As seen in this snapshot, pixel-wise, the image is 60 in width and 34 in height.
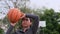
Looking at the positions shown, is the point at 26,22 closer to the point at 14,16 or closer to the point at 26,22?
the point at 26,22

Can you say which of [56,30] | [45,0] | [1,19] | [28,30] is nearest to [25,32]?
[28,30]

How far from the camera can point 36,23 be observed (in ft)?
11.2

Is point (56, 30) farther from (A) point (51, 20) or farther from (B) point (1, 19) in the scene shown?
(B) point (1, 19)

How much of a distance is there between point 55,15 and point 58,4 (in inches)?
346

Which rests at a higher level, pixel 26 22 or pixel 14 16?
pixel 14 16

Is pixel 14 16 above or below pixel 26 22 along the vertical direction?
above

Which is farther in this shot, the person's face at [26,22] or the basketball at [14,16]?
the person's face at [26,22]

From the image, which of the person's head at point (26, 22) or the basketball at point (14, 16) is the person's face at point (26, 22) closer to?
the person's head at point (26, 22)

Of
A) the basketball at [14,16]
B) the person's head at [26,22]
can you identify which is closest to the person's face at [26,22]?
the person's head at [26,22]

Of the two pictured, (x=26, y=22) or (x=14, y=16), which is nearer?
(x=14, y=16)

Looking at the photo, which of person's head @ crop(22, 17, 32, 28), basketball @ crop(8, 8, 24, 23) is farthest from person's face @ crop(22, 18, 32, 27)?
basketball @ crop(8, 8, 24, 23)

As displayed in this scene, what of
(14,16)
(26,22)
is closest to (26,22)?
(26,22)

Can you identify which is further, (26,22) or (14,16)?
(26,22)

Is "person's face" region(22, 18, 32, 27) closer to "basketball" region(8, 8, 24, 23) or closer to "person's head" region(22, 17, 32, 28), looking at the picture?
"person's head" region(22, 17, 32, 28)
